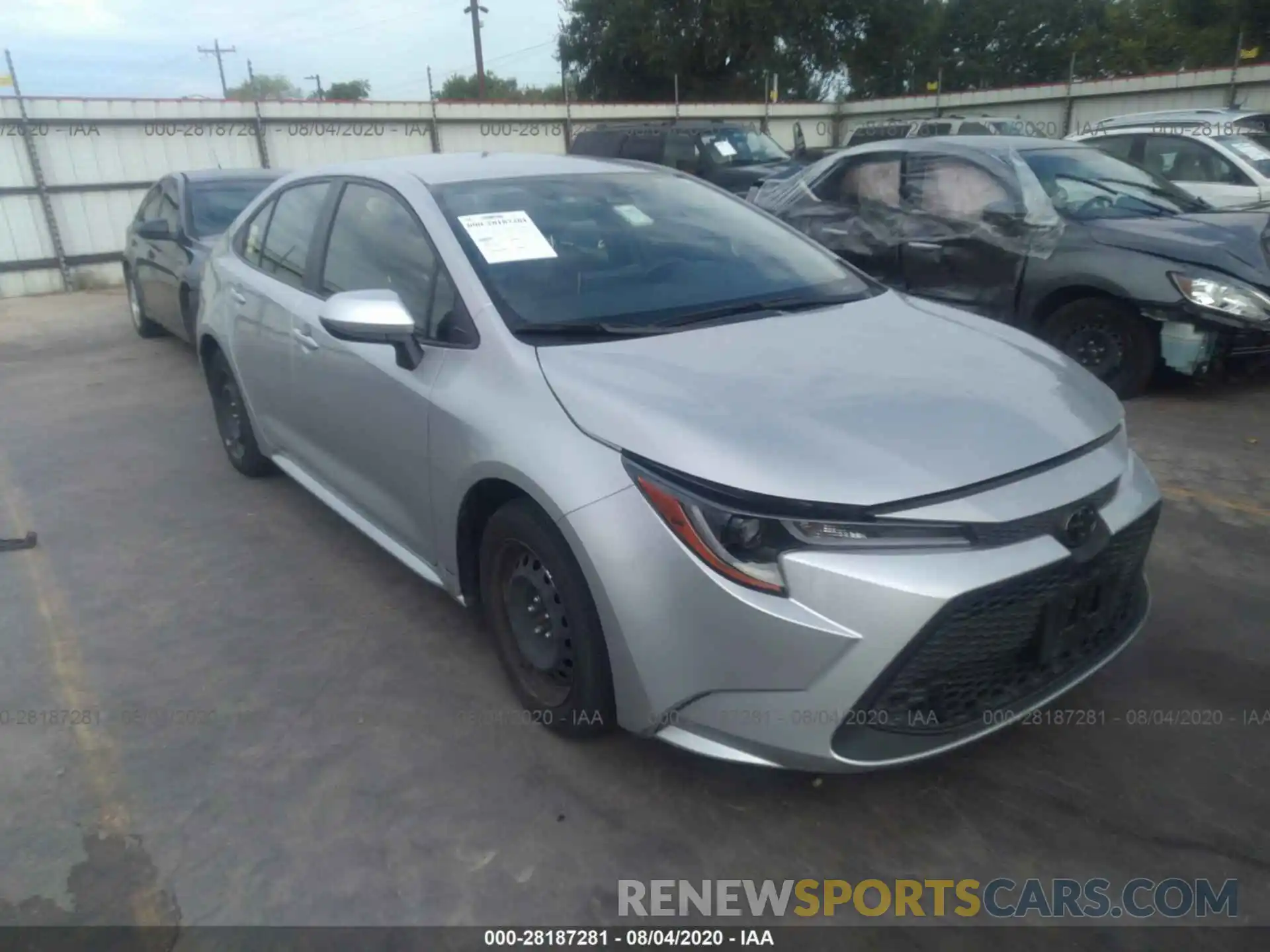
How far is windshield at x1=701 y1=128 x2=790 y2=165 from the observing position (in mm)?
13586

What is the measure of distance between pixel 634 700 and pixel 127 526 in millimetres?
3386

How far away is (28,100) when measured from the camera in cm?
1255

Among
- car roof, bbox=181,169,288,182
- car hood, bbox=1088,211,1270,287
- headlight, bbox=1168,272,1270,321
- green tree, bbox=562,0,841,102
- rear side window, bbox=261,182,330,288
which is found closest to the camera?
rear side window, bbox=261,182,330,288

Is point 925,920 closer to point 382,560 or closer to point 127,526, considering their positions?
point 382,560

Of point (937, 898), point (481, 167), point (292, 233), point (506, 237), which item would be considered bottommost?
point (937, 898)

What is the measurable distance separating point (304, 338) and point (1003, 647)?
2.83 metres

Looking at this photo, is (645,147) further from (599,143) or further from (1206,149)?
(1206,149)

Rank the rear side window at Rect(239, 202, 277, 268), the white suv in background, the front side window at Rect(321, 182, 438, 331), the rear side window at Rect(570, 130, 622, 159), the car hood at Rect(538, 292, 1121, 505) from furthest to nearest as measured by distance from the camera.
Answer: the rear side window at Rect(570, 130, 622, 159)
the white suv in background
the rear side window at Rect(239, 202, 277, 268)
the front side window at Rect(321, 182, 438, 331)
the car hood at Rect(538, 292, 1121, 505)

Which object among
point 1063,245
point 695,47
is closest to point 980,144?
point 1063,245

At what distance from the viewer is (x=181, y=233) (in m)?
7.51

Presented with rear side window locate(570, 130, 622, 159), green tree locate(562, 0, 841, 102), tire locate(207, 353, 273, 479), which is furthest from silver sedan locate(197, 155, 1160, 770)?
green tree locate(562, 0, 841, 102)

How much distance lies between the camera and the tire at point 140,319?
357 inches

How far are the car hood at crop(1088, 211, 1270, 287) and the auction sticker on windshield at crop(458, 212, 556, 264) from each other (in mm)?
3873

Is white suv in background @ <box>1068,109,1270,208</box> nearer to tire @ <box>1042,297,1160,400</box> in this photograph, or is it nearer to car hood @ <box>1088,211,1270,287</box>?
car hood @ <box>1088,211,1270,287</box>
